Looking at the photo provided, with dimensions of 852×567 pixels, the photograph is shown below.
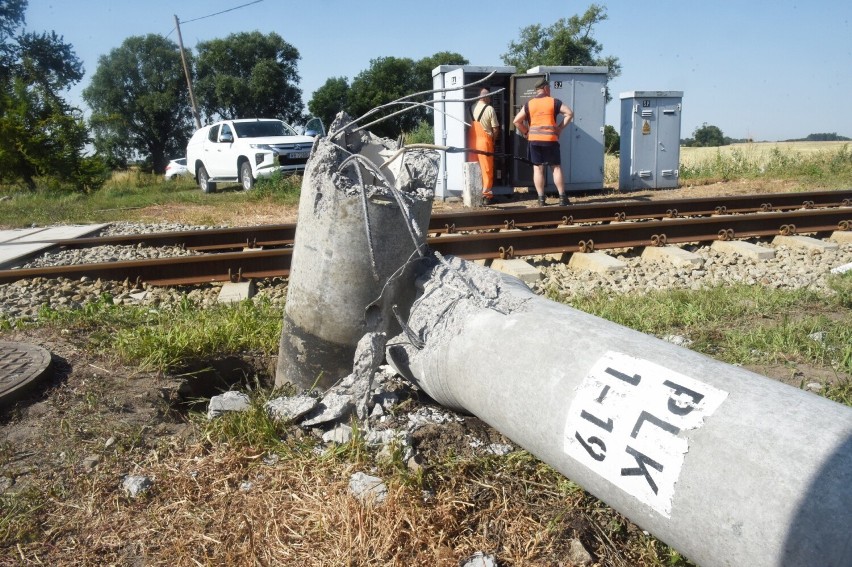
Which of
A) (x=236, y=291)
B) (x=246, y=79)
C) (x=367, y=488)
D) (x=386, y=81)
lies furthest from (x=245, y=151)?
(x=246, y=79)

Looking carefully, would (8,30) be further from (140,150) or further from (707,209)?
(707,209)

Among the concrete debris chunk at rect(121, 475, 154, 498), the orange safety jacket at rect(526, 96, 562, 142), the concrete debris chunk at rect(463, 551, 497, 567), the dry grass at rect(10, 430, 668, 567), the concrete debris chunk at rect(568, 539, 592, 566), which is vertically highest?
the orange safety jacket at rect(526, 96, 562, 142)

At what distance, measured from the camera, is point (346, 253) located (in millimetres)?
3369

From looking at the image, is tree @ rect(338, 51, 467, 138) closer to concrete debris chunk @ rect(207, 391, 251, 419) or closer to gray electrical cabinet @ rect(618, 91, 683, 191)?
gray electrical cabinet @ rect(618, 91, 683, 191)

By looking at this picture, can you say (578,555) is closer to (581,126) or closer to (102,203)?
(581,126)

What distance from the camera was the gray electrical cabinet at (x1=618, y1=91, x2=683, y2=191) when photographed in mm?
15531

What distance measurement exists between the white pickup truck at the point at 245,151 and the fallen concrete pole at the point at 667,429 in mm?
13255

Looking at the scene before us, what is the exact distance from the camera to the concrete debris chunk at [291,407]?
3.14 metres

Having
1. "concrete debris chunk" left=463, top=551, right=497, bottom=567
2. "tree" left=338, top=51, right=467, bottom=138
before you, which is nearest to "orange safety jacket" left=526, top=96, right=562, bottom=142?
"concrete debris chunk" left=463, top=551, right=497, bottom=567

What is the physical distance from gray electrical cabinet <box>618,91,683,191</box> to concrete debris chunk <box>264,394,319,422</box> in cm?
1358

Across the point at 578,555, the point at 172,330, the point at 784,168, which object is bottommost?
the point at 578,555

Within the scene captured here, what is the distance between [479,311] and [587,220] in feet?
22.5

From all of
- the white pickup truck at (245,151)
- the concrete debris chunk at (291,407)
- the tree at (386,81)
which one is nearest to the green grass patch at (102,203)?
the white pickup truck at (245,151)

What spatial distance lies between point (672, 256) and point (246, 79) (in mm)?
62682
